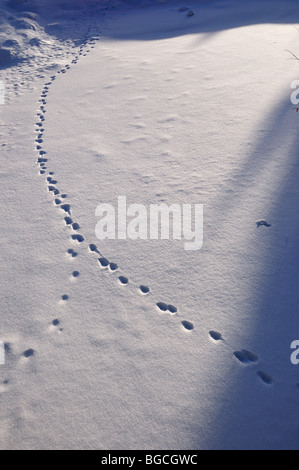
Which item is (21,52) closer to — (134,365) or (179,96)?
(179,96)

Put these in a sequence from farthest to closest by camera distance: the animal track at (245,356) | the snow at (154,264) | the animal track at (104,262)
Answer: the animal track at (104,262), the animal track at (245,356), the snow at (154,264)

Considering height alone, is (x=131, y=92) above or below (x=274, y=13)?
below

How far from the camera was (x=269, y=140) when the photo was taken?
269 cm

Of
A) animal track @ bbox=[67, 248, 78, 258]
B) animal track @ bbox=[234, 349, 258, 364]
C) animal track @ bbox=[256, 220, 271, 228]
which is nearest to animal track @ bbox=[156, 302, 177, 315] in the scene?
animal track @ bbox=[234, 349, 258, 364]

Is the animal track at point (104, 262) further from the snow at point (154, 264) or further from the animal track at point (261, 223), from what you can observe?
the animal track at point (261, 223)

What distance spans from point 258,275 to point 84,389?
0.98 m

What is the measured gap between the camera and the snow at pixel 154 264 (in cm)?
143

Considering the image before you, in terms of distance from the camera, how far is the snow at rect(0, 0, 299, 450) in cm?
143

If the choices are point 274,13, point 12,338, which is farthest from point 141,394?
point 274,13

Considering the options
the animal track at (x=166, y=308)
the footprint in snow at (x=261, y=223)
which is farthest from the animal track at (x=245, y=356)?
the footprint in snow at (x=261, y=223)

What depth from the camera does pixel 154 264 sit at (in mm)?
2018

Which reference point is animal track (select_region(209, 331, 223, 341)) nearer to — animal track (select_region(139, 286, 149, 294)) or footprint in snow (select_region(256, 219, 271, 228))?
animal track (select_region(139, 286, 149, 294))

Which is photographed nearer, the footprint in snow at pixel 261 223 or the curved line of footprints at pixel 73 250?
the curved line of footprints at pixel 73 250

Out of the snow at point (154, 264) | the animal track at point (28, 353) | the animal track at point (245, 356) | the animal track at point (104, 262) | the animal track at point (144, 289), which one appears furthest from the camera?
the animal track at point (104, 262)
